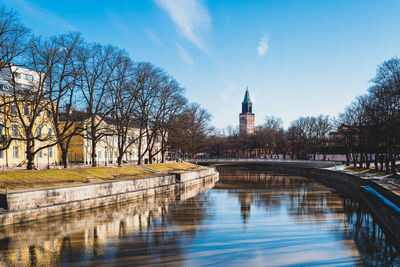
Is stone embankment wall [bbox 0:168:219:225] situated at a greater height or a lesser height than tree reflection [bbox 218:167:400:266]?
greater

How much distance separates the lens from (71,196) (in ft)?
84.8

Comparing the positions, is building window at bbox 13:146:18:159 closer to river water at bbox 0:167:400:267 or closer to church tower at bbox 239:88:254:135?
river water at bbox 0:167:400:267

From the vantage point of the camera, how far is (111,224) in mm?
22516

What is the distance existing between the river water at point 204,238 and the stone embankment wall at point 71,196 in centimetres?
84

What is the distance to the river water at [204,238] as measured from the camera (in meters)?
15.5

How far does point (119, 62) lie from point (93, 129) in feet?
24.2

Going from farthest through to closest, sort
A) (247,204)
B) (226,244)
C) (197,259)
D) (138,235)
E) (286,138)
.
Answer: (286,138), (247,204), (138,235), (226,244), (197,259)

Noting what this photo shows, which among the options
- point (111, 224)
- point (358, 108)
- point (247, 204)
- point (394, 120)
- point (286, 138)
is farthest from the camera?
point (286, 138)

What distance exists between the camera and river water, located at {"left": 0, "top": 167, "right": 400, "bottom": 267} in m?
15.5

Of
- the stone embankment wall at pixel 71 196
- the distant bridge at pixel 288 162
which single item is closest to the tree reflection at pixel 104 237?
the stone embankment wall at pixel 71 196

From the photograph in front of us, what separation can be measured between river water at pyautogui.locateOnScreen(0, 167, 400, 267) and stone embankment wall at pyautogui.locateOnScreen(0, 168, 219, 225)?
33.3 inches

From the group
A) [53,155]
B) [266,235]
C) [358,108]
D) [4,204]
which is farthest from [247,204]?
[53,155]

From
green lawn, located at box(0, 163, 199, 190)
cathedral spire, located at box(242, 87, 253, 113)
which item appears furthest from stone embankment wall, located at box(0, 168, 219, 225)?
cathedral spire, located at box(242, 87, 253, 113)

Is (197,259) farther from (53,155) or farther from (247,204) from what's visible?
(53,155)
